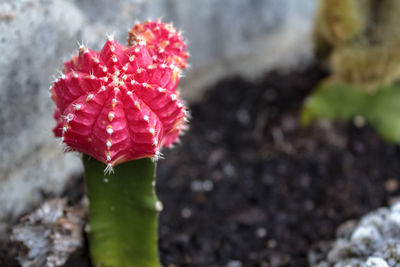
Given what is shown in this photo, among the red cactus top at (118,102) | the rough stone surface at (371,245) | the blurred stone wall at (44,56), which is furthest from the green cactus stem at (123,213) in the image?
the rough stone surface at (371,245)

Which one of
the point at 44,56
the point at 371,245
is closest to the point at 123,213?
the point at 44,56

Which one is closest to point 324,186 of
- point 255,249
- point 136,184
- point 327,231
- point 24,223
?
point 327,231

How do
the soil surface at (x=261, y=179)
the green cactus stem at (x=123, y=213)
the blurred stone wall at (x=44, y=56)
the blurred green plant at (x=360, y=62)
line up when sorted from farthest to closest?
the blurred green plant at (x=360, y=62) < the soil surface at (x=261, y=179) < the blurred stone wall at (x=44, y=56) < the green cactus stem at (x=123, y=213)

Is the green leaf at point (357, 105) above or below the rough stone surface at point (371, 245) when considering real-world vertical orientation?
above

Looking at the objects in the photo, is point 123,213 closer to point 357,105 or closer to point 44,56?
point 44,56

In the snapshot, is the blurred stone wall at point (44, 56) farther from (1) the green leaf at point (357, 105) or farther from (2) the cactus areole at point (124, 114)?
(1) the green leaf at point (357, 105)

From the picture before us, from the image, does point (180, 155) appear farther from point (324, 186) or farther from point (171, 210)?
point (324, 186)

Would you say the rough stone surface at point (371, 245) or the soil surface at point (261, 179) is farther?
the soil surface at point (261, 179)
